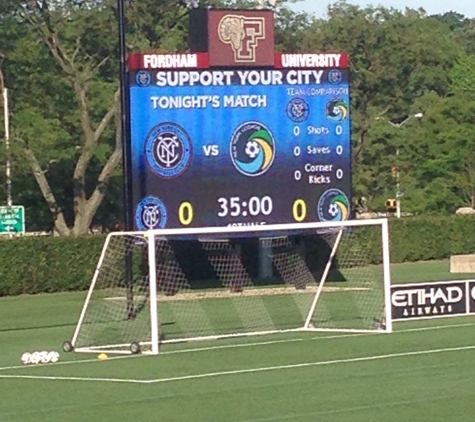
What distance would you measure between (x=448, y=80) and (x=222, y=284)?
49685 mm

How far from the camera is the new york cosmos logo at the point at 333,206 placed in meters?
29.0

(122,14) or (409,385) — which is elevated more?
(122,14)

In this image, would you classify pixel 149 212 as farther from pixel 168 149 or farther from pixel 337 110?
pixel 337 110

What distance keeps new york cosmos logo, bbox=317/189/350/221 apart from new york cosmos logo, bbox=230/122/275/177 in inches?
63.2

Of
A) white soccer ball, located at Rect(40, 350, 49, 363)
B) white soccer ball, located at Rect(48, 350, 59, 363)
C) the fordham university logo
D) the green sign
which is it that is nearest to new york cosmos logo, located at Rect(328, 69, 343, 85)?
the fordham university logo

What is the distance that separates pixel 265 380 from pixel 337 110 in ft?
50.6

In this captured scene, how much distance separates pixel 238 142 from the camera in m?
28.1

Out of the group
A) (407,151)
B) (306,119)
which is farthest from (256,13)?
(407,151)

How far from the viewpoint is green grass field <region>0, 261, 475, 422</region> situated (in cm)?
1214

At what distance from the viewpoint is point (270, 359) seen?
1664 cm

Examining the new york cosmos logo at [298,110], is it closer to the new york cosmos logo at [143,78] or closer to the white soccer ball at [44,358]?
the new york cosmos logo at [143,78]

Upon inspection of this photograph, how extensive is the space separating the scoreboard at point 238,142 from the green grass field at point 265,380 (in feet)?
23.3

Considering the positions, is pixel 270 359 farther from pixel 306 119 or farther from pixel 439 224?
pixel 439 224

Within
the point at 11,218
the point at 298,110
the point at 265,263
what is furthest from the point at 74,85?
the point at 298,110
